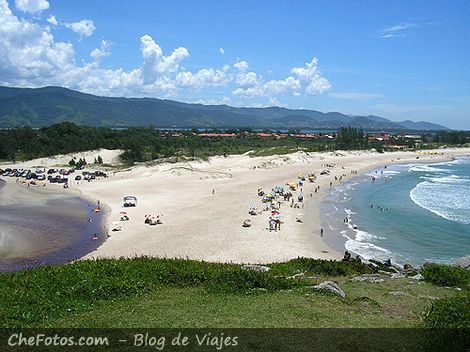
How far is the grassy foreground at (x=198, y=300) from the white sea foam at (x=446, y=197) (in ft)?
90.7

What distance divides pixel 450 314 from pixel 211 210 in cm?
3150

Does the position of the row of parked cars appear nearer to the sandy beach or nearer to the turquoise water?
the sandy beach

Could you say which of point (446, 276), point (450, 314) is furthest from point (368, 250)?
point (450, 314)

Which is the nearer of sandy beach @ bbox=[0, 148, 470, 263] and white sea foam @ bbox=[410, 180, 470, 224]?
sandy beach @ bbox=[0, 148, 470, 263]

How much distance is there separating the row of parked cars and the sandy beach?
2357mm

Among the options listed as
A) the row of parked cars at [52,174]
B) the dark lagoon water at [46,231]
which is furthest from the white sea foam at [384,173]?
the dark lagoon water at [46,231]

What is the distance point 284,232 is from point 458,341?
958 inches

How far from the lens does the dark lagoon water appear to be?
2541cm

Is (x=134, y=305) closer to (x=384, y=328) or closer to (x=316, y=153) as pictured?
(x=384, y=328)

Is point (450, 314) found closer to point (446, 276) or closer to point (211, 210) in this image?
point (446, 276)

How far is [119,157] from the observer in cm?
7925

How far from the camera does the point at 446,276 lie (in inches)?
604

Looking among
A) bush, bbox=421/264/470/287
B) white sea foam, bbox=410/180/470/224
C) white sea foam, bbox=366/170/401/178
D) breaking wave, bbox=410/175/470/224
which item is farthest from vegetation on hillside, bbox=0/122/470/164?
bush, bbox=421/264/470/287

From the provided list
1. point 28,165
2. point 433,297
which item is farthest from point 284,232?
point 28,165
